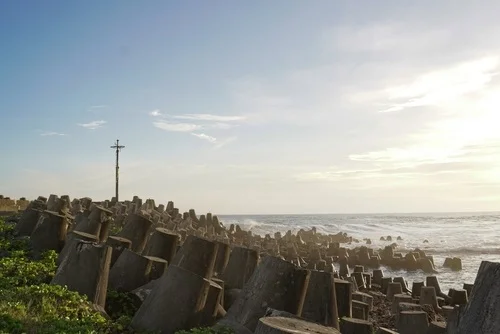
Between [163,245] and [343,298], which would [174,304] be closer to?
[163,245]

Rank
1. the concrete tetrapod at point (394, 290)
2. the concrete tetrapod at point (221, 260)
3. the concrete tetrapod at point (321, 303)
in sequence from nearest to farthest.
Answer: the concrete tetrapod at point (321, 303) → the concrete tetrapod at point (221, 260) → the concrete tetrapod at point (394, 290)

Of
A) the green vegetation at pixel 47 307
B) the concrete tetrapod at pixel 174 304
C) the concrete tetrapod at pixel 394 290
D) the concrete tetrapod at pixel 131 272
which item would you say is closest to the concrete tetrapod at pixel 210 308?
A: the concrete tetrapod at pixel 174 304

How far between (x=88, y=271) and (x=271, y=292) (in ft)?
11.1

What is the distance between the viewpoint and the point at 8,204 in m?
33.5

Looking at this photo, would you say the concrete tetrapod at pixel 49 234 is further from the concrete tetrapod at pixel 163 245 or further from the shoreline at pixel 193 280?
the concrete tetrapod at pixel 163 245

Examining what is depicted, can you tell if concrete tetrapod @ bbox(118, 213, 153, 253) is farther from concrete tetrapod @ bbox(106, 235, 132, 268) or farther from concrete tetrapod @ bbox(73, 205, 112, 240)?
concrete tetrapod @ bbox(106, 235, 132, 268)

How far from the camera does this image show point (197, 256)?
30.8 ft

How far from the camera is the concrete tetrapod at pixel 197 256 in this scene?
933cm

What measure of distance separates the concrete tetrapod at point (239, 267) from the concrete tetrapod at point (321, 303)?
79.0 inches

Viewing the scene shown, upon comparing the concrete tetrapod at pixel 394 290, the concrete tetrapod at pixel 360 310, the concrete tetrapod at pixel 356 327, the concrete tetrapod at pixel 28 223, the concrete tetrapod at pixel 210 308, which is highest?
the concrete tetrapod at pixel 28 223

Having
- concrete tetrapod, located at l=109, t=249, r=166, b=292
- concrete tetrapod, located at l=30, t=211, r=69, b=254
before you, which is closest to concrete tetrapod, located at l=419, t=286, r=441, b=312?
concrete tetrapod, located at l=109, t=249, r=166, b=292

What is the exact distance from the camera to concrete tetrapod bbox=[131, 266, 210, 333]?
8.09m

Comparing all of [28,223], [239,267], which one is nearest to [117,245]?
[239,267]

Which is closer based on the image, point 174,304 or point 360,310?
point 174,304
